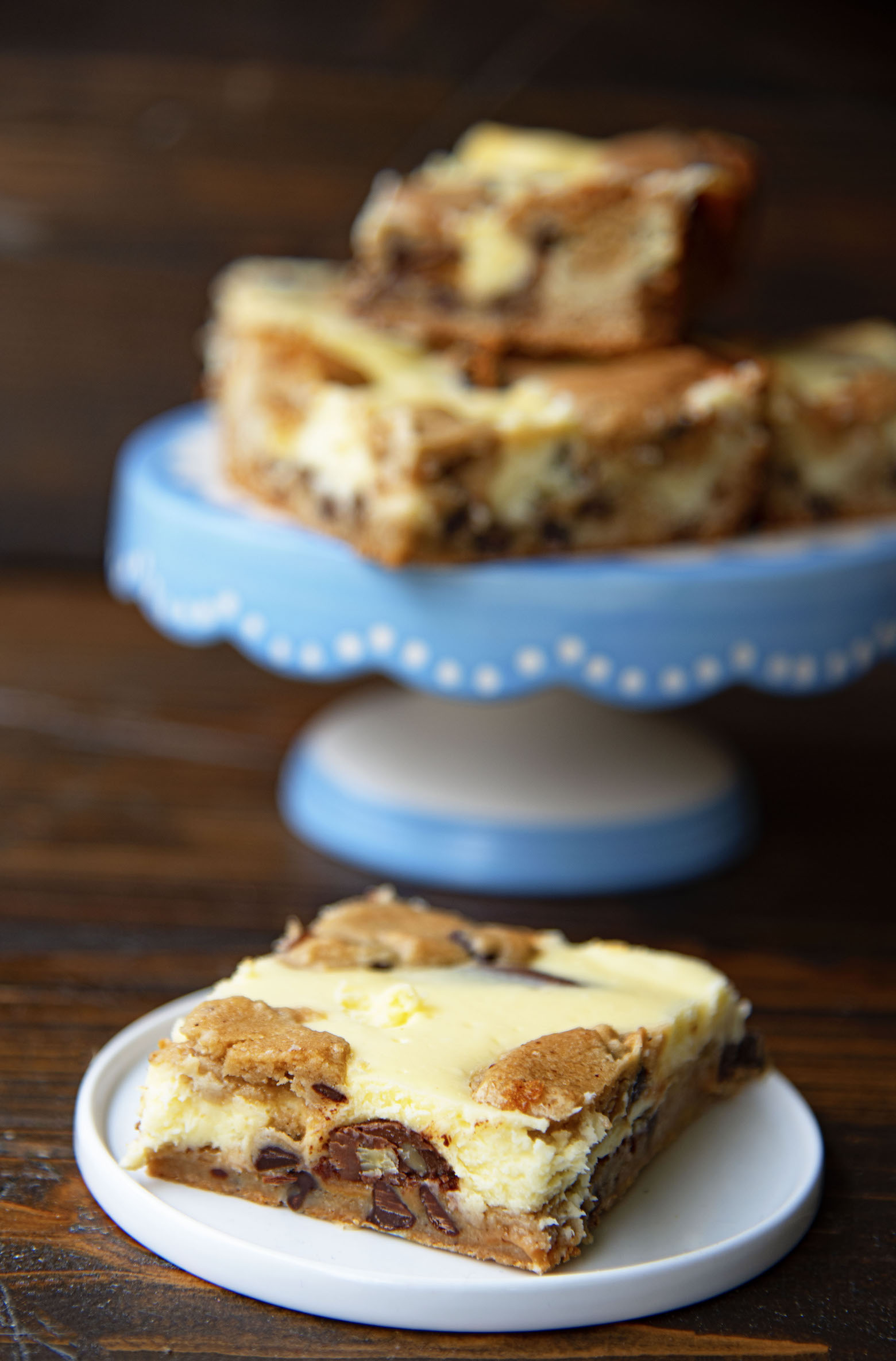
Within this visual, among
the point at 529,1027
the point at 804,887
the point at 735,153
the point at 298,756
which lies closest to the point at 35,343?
the point at 298,756

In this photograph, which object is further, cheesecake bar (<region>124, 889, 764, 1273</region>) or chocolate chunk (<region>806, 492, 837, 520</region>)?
chocolate chunk (<region>806, 492, 837, 520</region>)

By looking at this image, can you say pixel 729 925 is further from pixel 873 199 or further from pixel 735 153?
pixel 873 199

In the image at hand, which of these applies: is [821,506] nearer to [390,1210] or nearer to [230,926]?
[230,926]

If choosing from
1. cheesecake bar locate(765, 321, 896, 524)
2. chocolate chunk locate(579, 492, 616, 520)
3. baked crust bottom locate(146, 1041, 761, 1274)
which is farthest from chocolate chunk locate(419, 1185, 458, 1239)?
cheesecake bar locate(765, 321, 896, 524)

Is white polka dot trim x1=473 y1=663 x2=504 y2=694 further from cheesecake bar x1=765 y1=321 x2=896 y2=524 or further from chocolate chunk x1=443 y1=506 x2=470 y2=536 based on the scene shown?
cheesecake bar x1=765 y1=321 x2=896 y2=524

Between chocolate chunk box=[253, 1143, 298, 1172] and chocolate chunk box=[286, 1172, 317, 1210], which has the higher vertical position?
chocolate chunk box=[253, 1143, 298, 1172]

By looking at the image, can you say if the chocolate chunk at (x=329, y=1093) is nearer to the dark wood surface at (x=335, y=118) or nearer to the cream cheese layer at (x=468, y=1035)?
the cream cheese layer at (x=468, y=1035)

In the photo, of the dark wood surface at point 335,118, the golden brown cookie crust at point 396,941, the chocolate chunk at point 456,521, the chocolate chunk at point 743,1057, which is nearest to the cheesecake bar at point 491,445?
the chocolate chunk at point 456,521

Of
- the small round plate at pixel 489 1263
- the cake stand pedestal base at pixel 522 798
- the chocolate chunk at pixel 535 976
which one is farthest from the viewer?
the cake stand pedestal base at pixel 522 798
